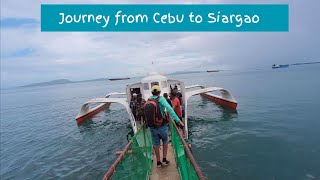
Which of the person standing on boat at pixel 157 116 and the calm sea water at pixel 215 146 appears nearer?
the person standing on boat at pixel 157 116

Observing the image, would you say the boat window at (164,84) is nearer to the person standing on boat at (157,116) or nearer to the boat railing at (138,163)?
the person standing on boat at (157,116)

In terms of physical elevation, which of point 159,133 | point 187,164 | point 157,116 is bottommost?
point 187,164

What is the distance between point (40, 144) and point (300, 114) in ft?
71.6

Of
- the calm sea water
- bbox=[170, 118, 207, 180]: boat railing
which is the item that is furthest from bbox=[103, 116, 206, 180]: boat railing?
the calm sea water

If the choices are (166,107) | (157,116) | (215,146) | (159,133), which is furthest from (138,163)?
(215,146)

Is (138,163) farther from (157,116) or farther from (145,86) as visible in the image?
(145,86)

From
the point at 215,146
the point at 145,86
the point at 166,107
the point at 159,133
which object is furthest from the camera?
the point at 145,86

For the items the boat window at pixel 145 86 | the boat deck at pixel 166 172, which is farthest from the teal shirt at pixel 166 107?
the boat window at pixel 145 86

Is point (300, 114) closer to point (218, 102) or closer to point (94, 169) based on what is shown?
point (218, 102)

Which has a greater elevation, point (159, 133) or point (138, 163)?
point (159, 133)

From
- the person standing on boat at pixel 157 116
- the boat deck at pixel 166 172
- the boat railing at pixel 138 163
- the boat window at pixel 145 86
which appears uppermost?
the boat window at pixel 145 86

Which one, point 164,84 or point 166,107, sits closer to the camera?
point 166,107

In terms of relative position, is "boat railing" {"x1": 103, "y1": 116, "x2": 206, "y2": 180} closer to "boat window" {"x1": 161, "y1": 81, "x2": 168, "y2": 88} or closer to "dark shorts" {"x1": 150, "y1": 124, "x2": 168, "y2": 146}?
"dark shorts" {"x1": 150, "y1": 124, "x2": 168, "y2": 146}

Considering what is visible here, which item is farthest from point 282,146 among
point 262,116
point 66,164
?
point 66,164
